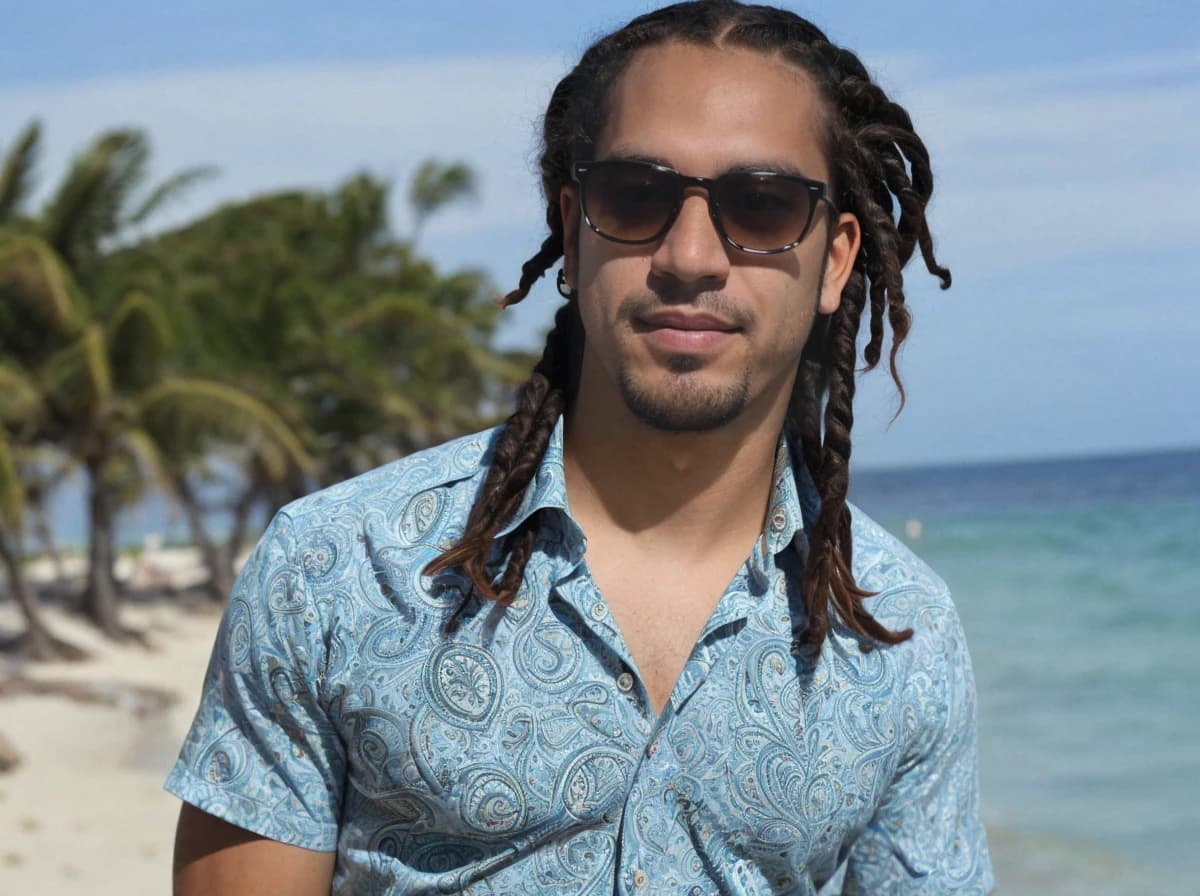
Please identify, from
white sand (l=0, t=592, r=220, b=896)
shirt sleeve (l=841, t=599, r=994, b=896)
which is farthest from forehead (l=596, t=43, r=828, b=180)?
white sand (l=0, t=592, r=220, b=896)

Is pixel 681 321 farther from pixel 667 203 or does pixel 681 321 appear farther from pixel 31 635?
pixel 31 635

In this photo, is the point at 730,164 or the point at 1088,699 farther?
the point at 1088,699

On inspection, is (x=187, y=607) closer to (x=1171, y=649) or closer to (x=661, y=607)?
(x=1171, y=649)

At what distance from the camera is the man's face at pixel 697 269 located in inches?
93.6

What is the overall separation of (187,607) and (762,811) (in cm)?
2733

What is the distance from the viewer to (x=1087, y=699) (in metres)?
20.1

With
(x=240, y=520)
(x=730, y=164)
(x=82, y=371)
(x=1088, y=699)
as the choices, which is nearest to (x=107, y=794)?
(x=82, y=371)

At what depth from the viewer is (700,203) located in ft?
7.88

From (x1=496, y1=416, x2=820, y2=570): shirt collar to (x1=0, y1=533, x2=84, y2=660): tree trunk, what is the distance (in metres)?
17.7

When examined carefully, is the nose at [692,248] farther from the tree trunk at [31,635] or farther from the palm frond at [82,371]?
the tree trunk at [31,635]

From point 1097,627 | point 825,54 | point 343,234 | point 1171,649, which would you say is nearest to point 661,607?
point 825,54

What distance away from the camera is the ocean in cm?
1265

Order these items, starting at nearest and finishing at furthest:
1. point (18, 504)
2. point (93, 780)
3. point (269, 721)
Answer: point (269, 721) → point (93, 780) → point (18, 504)

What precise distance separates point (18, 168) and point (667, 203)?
18272mm
